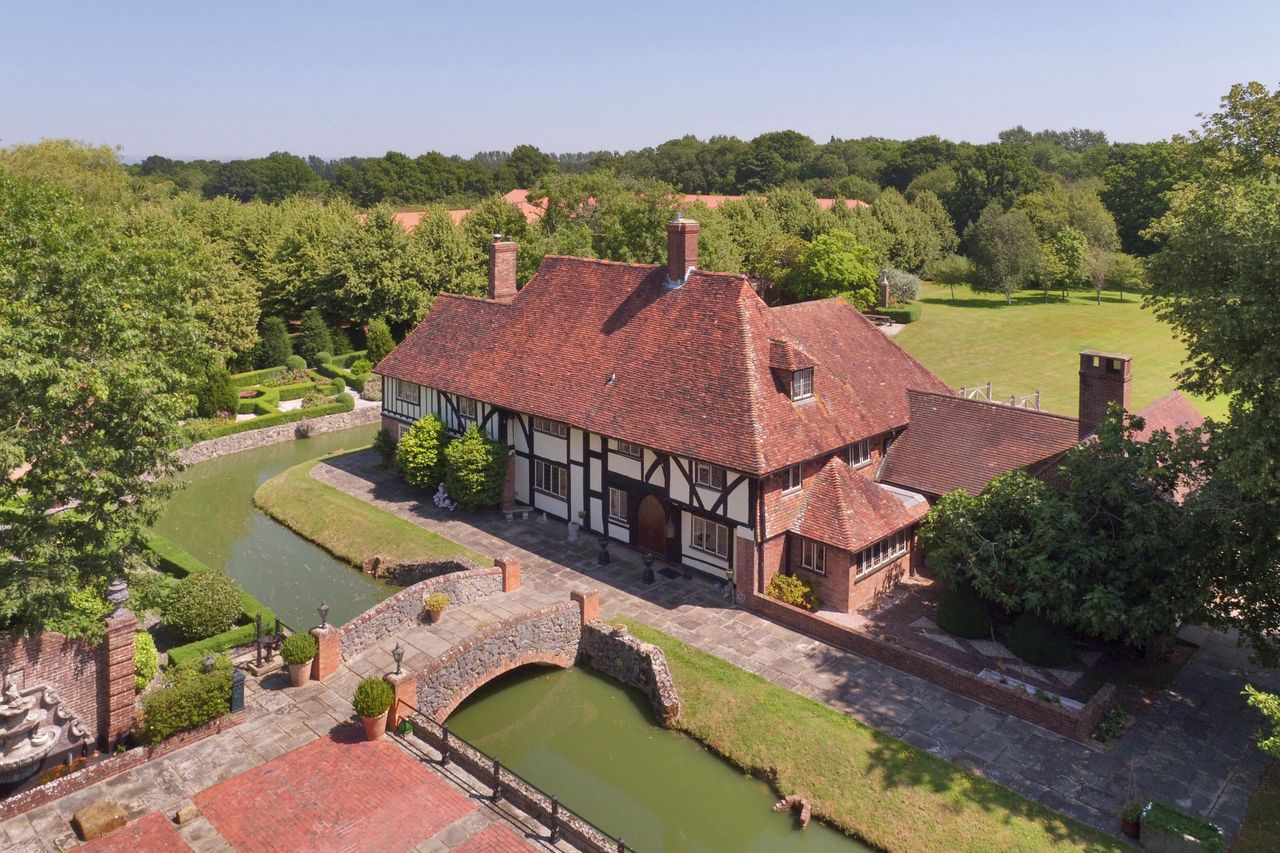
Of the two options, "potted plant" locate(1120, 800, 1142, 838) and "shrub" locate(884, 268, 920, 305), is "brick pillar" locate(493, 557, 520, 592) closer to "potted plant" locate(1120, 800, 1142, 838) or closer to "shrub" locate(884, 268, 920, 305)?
"potted plant" locate(1120, 800, 1142, 838)

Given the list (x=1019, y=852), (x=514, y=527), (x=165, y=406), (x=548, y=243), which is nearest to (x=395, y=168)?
(x=548, y=243)

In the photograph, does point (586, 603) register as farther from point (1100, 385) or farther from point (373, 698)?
point (1100, 385)

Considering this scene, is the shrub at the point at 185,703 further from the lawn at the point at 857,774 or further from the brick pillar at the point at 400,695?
the lawn at the point at 857,774

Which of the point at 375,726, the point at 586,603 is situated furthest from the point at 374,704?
the point at 586,603

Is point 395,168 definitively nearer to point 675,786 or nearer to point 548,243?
point 548,243

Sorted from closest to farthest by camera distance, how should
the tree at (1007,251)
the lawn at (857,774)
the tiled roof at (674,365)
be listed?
the lawn at (857,774)
the tiled roof at (674,365)
the tree at (1007,251)

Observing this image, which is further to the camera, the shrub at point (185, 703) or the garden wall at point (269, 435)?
the garden wall at point (269, 435)

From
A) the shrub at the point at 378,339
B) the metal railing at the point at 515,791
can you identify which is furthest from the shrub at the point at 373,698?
the shrub at the point at 378,339
